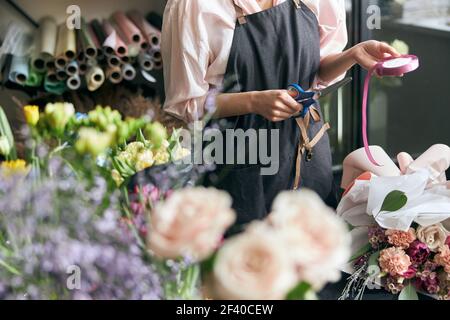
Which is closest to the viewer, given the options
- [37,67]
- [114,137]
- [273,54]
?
[114,137]

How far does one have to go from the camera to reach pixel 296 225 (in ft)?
1.58

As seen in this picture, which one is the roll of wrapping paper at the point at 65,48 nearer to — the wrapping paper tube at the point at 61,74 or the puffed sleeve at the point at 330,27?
the wrapping paper tube at the point at 61,74

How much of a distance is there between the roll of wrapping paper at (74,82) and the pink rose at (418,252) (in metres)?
1.07

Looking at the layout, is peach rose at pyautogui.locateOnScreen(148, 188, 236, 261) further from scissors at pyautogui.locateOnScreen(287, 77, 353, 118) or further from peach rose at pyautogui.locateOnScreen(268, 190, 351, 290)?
scissors at pyautogui.locateOnScreen(287, 77, 353, 118)

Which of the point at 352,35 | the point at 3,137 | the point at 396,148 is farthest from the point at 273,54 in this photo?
the point at 396,148

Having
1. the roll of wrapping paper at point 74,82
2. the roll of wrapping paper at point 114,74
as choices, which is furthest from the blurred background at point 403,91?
the roll of wrapping paper at point 74,82

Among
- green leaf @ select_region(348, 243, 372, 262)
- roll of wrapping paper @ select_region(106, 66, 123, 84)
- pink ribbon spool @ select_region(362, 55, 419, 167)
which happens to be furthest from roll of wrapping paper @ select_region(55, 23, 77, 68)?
green leaf @ select_region(348, 243, 372, 262)

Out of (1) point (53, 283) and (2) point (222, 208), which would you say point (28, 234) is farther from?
(2) point (222, 208)

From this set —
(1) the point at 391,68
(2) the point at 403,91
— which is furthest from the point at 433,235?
(2) the point at 403,91

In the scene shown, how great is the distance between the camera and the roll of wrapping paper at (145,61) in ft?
5.52

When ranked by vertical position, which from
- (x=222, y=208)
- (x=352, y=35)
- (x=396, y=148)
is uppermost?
(x=222, y=208)

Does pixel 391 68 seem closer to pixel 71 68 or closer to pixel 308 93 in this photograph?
pixel 308 93

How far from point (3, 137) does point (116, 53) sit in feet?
3.47

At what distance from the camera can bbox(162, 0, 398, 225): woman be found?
1000 millimetres
